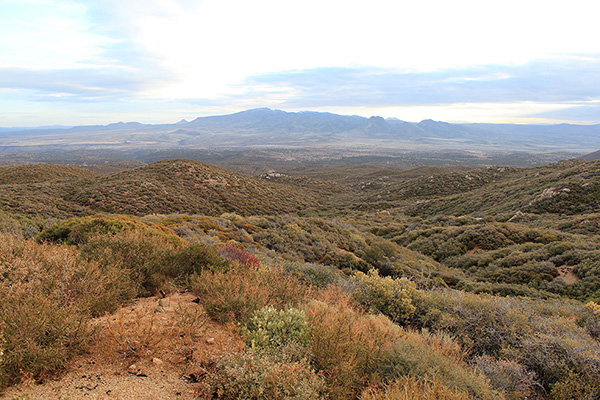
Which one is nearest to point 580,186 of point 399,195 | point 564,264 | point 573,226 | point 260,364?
point 573,226

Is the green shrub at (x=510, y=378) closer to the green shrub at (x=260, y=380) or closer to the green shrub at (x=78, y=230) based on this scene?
the green shrub at (x=260, y=380)

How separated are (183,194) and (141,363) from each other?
31095 mm

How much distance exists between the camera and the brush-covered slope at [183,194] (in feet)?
86.7

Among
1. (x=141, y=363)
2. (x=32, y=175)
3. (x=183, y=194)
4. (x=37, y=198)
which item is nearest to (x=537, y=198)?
(x=141, y=363)

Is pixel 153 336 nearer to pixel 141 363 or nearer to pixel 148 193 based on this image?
pixel 141 363

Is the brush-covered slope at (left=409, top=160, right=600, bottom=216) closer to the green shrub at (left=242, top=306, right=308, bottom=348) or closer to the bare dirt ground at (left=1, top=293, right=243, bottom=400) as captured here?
the green shrub at (left=242, top=306, right=308, bottom=348)

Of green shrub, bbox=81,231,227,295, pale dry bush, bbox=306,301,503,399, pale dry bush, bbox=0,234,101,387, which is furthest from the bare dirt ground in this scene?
green shrub, bbox=81,231,227,295

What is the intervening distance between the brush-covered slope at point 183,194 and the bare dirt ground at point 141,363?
79.5ft

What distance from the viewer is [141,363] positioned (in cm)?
327

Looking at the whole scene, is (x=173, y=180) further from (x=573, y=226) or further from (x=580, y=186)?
(x=580, y=186)

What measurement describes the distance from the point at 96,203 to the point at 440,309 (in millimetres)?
28604

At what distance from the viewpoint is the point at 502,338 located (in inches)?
187

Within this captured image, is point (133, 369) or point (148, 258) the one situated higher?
point (148, 258)

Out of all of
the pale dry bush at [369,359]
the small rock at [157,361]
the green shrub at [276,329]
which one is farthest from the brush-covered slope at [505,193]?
the small rock at [157,361]
